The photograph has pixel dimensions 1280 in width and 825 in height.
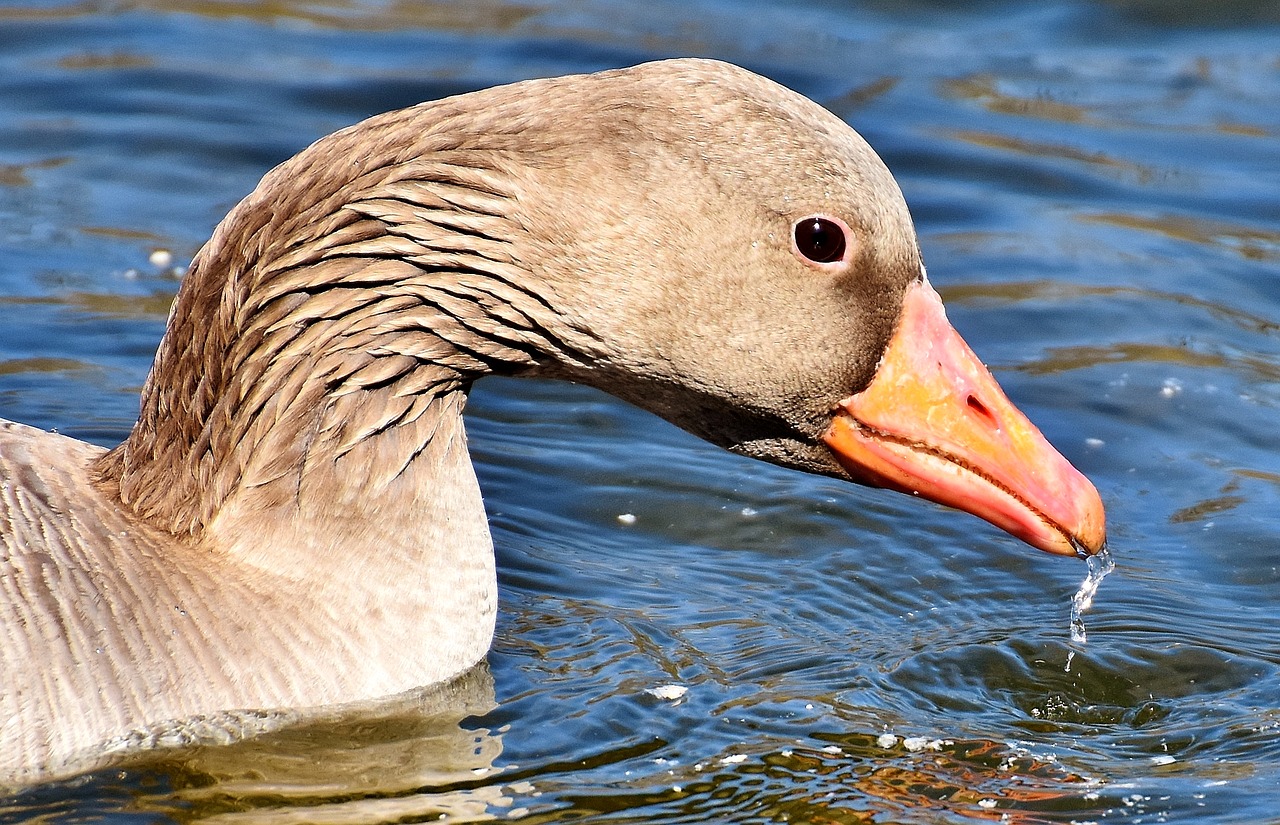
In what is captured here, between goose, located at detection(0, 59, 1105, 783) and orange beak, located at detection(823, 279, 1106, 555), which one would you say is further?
orange beak, located at detection(823, 279, 1106, 555)

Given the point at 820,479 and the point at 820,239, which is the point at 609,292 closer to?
the point at 820,239

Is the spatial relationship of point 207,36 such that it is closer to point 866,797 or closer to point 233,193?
point 233,193

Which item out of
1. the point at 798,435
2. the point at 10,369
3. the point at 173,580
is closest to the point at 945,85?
the point at 10,369

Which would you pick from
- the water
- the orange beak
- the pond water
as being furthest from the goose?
the water

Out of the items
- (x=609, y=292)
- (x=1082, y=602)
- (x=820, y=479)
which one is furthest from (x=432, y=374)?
(x=820, y=479)

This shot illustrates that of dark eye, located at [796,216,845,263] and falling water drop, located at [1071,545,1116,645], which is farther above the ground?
dark eye, located at [796,216,845,263]

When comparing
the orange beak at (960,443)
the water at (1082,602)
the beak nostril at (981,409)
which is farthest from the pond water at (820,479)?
the beak nostril at (981,409)

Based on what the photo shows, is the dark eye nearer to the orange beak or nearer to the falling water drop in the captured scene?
the orange beak

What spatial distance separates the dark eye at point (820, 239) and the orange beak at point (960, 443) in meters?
0.33

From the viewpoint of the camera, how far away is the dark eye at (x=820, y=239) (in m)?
5.79

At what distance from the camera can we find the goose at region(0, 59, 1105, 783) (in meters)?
5.77

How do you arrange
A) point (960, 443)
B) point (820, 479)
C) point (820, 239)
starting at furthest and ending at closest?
point (820, 479)
point (960, 443)
point (820, 239)

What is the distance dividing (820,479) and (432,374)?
11.2 ft

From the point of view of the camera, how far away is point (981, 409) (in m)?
6.09
